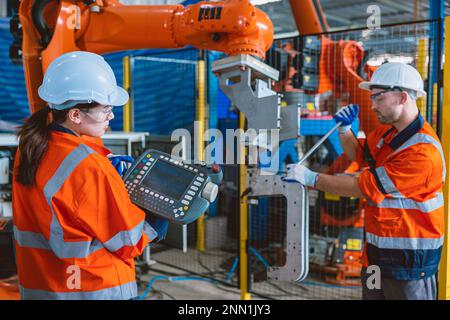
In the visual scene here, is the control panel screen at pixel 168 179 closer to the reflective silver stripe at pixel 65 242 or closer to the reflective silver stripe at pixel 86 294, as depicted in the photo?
the reflective silver stripe at pixel 65 242

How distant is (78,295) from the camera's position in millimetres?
1737

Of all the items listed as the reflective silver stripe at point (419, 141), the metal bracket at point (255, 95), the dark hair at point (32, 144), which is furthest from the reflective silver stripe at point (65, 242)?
the reflective silver stripe at point (419, 141)

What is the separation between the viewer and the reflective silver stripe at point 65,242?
5.31 ft

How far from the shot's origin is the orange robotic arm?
2497 mm

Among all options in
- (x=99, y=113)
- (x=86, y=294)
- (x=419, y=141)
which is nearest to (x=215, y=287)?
(x=419, y=141)

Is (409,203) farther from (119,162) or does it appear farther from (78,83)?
(78,83)

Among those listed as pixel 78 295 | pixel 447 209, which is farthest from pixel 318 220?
pixel 78 295

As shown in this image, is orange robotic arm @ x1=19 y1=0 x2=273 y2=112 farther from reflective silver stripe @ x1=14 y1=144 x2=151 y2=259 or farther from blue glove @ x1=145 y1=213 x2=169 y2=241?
reflective silver stripe @ x1=14 y1=144 x2=151 y2=259

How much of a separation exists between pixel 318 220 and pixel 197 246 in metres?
1.79

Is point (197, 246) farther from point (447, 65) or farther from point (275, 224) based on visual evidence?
point (447, 65)

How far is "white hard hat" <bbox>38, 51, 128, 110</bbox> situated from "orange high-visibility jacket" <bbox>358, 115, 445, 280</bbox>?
5.46ft

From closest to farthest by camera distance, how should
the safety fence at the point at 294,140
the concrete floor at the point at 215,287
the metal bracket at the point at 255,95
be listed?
the metal bracket at the point at 255,95, the safety fence at the point at 294,140, the concrete floor at the point at 215,287

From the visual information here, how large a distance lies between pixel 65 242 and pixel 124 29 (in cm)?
164

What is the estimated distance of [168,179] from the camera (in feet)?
6.29
